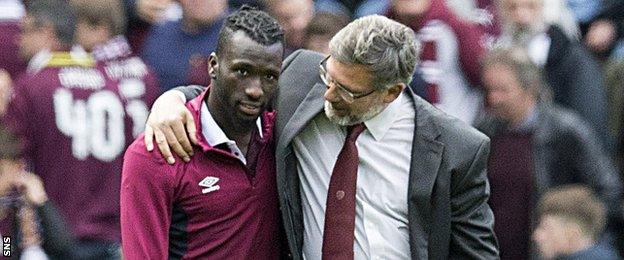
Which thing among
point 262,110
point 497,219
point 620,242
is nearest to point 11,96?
point 497,219

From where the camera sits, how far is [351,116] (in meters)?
4.91

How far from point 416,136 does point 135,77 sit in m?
2.84

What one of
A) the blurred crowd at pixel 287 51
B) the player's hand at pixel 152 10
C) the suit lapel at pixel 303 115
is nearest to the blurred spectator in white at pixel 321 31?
the blurred crowd at pixel 287 51

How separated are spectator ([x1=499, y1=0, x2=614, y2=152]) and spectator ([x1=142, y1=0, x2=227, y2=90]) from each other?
148 cm

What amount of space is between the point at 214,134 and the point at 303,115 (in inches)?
11.6

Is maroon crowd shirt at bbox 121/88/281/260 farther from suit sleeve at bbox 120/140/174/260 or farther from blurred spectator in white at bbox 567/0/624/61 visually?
blurred spectator in white at bbox 567/0/624/61

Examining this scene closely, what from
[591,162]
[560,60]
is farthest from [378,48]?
[560,60]

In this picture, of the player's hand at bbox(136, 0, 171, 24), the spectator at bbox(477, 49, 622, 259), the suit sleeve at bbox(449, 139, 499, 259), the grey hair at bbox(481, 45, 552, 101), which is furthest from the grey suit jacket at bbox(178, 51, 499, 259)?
the player's hand at bbox(136, 0, 171, 24)

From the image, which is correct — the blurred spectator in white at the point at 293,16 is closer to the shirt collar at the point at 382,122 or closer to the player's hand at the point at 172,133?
the shirt collar at the point at 382,122

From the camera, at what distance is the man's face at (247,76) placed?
15.4 ft

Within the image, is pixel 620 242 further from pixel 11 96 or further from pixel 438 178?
pixel 438 178

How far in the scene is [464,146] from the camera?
16.1ft

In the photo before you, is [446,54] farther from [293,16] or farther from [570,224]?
[570,224]

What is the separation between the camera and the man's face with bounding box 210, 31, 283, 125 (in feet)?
15.4
